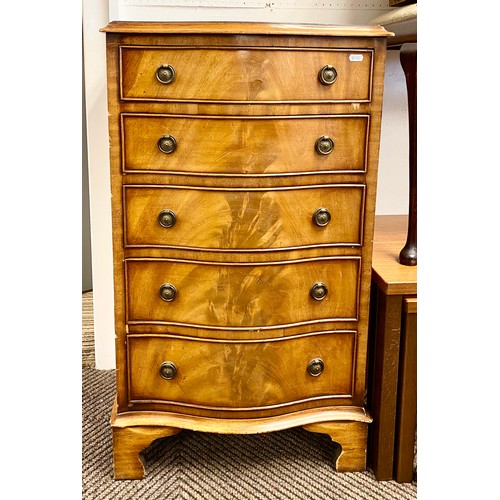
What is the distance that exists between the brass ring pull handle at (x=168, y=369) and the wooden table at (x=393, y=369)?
0.60 m

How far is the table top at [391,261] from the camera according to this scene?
1721 millimetres

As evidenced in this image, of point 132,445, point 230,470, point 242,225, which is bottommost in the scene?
point 230,470

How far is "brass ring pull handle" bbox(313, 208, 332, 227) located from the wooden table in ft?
0.77

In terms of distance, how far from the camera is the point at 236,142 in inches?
64.0

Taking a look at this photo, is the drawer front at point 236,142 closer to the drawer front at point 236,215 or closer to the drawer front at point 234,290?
the drawer front at point 236,215

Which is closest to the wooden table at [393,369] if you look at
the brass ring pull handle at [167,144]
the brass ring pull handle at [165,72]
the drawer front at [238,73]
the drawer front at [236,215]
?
the drawer front at [236,215]

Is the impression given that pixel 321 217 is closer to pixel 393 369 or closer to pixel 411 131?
pixel 411 131

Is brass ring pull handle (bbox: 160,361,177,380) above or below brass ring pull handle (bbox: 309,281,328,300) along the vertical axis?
below

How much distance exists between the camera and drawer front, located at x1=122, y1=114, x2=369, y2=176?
5.32ft

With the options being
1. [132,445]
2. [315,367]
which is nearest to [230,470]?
[132,445]

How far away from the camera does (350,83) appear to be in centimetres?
163

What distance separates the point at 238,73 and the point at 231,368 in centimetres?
81

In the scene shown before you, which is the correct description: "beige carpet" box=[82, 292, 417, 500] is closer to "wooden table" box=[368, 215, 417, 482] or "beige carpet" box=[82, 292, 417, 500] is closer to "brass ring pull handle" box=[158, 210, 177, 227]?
"wooden table" box=[368, 215, 417, 482]

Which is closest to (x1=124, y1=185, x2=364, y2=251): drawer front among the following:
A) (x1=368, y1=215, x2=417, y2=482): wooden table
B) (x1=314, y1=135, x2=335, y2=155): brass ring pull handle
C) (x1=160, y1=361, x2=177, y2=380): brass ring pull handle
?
(x1=314, y1=135, x2=335, y2=155): brass ring pull handle
